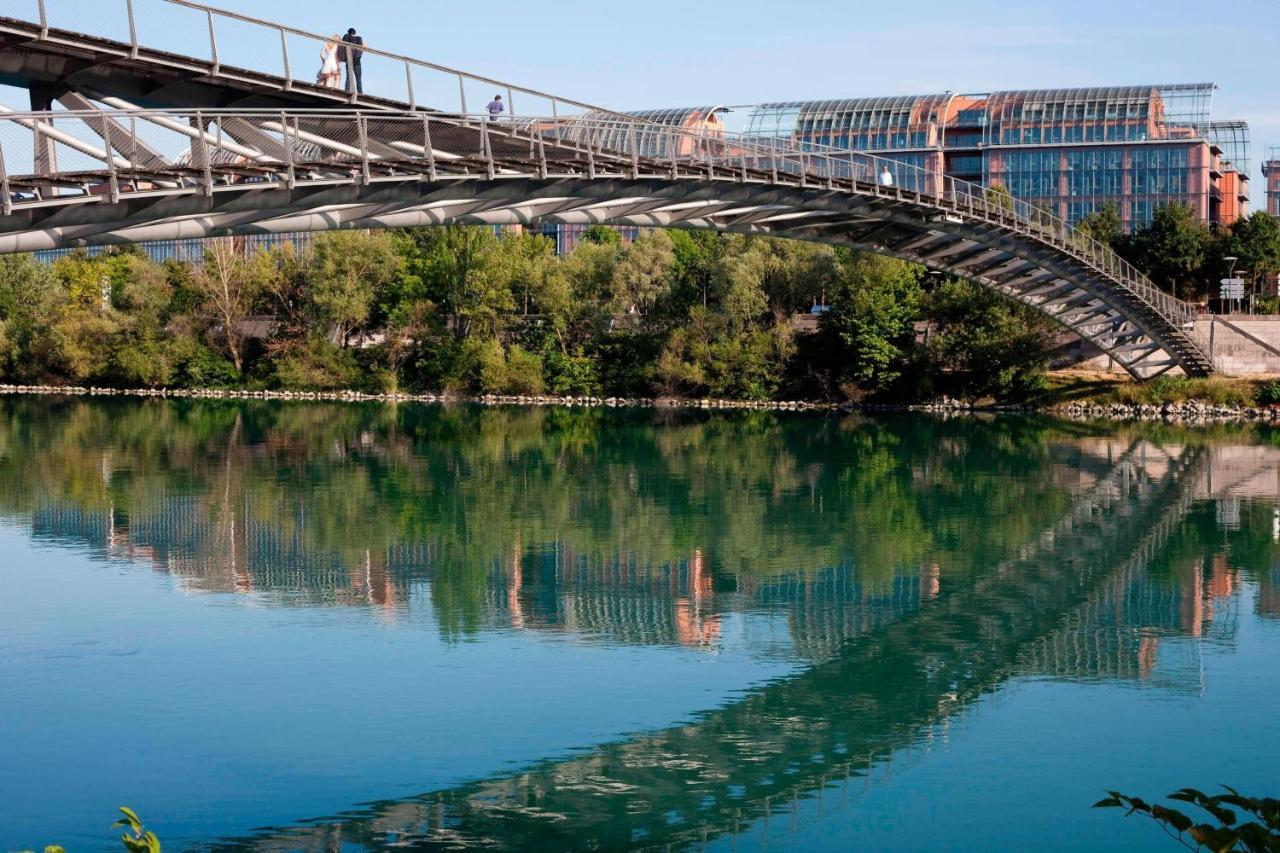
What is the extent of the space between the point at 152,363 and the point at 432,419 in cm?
2562

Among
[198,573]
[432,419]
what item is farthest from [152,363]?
[198,573]

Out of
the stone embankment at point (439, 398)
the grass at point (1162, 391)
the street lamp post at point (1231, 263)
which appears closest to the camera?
the grass at point (1162, 391)

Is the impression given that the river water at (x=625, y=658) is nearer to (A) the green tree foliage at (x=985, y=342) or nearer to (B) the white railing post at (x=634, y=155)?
(B) the white railing post at (x=634, y=155)

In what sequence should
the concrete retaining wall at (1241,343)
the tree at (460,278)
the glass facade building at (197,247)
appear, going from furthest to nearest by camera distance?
the glass facade building at (197,247)
the tree at (460,278)
the concrete retaining wall at (1241,343)

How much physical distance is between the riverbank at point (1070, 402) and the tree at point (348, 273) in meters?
4.21

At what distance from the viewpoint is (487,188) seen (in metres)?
28.5

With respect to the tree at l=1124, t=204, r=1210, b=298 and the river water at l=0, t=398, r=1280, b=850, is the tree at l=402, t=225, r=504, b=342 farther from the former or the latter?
the river water at l=0, t=398, r=1280, b=850

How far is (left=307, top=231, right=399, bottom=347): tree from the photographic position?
254 ft

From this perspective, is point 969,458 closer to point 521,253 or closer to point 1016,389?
point 1016,389

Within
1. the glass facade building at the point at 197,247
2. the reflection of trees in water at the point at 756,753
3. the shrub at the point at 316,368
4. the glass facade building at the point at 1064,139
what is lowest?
the reflection of trees in water at the point at 756,753

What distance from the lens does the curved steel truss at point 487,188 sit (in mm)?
22078

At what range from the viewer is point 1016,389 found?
66.9 meters

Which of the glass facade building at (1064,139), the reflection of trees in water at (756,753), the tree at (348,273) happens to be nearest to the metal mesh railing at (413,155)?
the reflection of trees in water at (756,753)

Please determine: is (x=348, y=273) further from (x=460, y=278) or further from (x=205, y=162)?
(x=205, y=162)
